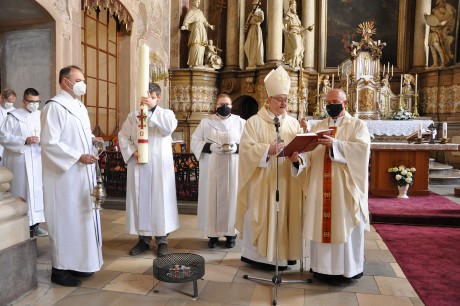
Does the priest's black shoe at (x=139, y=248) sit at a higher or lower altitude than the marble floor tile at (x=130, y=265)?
higher

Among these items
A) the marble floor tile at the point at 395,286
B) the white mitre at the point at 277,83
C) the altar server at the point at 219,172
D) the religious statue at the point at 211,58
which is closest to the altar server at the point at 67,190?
the altar server at the point at 219,172

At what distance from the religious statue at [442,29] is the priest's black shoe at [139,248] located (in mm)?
10630

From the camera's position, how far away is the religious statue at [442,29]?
11.5m

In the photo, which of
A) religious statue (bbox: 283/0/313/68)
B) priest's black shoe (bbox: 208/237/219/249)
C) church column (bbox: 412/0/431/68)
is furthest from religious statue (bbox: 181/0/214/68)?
priest's black shoe (bbox: 208/237/219/249)

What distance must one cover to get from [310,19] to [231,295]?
11.0 metres

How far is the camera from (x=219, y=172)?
4.89m

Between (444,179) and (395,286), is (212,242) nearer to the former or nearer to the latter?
(395,286)

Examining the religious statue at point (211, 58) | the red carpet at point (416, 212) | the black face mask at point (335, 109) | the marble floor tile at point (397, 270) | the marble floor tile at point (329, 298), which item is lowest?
the marble floor tile at point (329, 298)

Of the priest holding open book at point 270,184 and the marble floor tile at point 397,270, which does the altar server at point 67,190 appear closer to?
the priest holding open book at point 270,184

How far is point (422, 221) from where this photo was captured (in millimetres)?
5934

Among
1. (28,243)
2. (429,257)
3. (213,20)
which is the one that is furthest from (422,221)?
(213,20)

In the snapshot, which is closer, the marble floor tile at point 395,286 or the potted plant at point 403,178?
the marble floor tile at point 395,286

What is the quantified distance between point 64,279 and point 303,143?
2303mm

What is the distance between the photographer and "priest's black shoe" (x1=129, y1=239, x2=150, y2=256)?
4.42m
